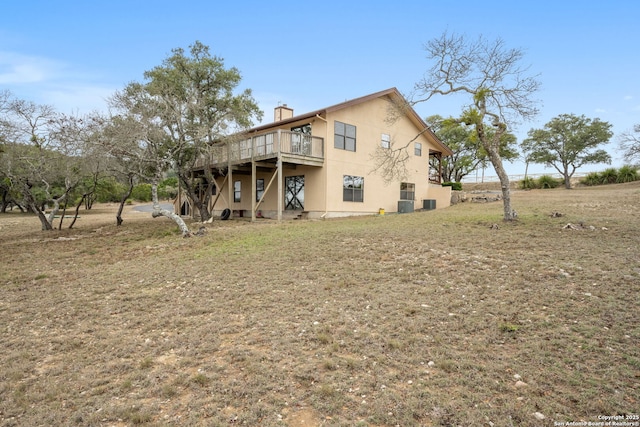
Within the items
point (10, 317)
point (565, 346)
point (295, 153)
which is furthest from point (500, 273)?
point (295, 153)

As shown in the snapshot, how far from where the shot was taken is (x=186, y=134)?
16.8m

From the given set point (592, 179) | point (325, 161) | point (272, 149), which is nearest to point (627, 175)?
point (592, 179)

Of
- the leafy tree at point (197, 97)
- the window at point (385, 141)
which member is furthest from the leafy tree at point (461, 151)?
the leafy tree at point (197, 97)

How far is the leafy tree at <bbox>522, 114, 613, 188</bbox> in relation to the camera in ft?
118

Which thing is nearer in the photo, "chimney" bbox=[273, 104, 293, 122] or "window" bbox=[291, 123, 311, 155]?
"window" bbox=[291, 123, 311, 155]

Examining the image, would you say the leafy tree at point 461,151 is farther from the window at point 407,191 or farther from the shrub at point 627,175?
the window at point 407,191

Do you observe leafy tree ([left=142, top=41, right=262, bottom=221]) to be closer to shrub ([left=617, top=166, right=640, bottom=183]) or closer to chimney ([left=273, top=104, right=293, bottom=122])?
chimney ([left=273, top=104, right=293, bottom=122])

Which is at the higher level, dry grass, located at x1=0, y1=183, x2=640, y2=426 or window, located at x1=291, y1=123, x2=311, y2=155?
window, located at x1=291, y1=123, x2=311, y2=155

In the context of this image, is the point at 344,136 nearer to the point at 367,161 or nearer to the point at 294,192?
the point at 367,161

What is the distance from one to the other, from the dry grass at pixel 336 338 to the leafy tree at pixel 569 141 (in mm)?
35065

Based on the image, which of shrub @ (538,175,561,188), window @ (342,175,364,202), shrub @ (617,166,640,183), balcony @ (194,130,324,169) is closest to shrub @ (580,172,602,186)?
shrub @ (617,166,640,183)

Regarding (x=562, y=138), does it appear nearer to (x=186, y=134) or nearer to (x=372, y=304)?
(x=186, y=134)

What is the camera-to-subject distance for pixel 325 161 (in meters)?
17.7

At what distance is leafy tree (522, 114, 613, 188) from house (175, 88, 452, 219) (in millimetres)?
23939
